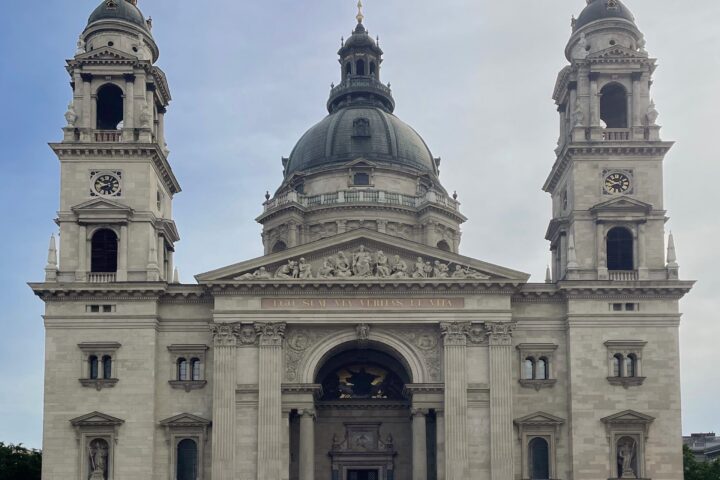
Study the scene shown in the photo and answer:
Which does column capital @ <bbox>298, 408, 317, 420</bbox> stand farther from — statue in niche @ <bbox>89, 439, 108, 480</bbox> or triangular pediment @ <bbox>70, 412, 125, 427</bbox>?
statue in niche @ <bbox>89, 439, 108, 480</bbox>

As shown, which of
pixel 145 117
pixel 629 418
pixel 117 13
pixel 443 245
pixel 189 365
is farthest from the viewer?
pixel 443 245

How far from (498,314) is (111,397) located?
18737 mm

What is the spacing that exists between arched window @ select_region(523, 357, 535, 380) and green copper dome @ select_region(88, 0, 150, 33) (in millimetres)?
25973

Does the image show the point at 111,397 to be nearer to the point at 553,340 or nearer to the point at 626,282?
the point at 553,340

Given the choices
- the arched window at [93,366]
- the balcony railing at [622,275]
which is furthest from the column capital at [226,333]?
the balcony railing at [622,275]

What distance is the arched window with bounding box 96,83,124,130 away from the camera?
6231 cm

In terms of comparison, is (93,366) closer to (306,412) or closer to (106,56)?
(306,412)

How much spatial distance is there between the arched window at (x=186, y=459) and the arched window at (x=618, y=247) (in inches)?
873

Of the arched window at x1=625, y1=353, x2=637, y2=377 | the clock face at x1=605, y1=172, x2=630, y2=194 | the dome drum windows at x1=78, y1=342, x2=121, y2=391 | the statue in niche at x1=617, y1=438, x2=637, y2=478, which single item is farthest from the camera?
the clock face at x1=605, y1=172, x2=630, y2=194

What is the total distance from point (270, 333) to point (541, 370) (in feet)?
43.3

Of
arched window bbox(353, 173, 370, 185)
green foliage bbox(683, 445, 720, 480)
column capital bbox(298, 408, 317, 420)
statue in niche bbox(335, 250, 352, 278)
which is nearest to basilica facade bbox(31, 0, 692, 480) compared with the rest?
statue in niche bbox(335, 250, 352, 278)

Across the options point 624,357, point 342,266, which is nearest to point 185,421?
point 342,266

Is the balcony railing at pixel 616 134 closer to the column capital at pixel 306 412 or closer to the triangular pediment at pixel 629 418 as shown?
the triangular pediment at pixel 629 418

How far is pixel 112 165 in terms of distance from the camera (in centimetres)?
6009
